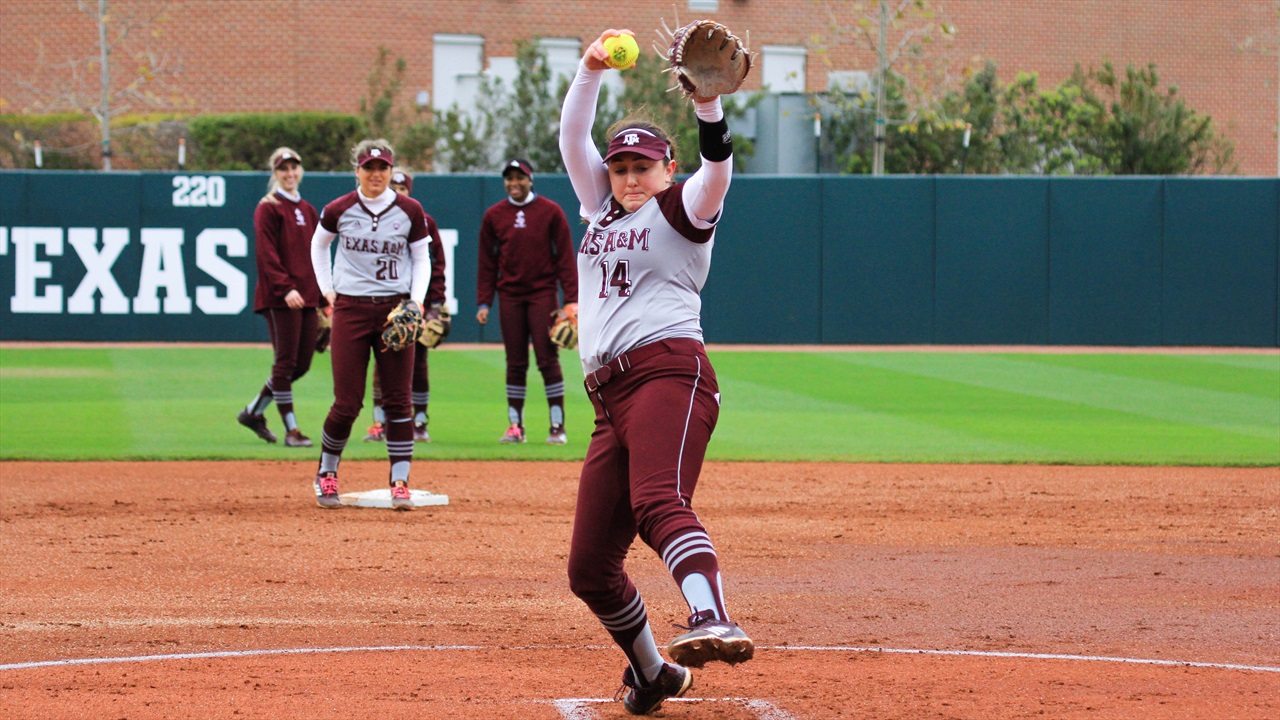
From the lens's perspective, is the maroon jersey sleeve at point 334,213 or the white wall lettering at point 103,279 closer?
the maroon jersey sleeve at point 334,213

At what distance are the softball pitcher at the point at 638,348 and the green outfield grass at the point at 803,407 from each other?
6.45 meters

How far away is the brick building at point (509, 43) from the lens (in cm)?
2956

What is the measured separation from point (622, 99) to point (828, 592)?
22.2 metres

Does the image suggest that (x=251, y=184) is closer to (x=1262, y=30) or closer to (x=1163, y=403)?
(x=1163, y=403)

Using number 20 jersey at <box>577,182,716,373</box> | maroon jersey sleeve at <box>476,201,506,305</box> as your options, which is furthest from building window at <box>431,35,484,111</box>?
number 20 jersey at <box>577,182,716,373</box>

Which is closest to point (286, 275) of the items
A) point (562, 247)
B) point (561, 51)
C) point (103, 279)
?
point (562, 247)

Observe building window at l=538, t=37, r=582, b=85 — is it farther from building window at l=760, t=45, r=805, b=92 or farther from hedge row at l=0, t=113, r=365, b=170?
hedge row at l=0, t=113, r=365, b=170

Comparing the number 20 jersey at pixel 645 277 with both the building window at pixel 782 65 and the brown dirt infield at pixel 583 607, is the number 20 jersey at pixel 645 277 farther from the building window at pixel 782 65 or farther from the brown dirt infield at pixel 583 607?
the building window at pixel 782 65

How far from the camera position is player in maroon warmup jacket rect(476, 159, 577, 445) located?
1128 centimetres

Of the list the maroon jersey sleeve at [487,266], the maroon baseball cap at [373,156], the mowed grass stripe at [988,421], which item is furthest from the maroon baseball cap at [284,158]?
the mowed grass stripe at [988,421]

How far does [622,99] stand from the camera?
92.6 feet

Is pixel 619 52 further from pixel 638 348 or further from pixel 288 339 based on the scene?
pixel 288 339

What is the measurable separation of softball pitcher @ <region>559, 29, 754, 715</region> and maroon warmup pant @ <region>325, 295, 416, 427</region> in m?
3.89

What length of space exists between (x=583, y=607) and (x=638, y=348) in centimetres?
241
